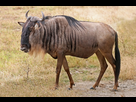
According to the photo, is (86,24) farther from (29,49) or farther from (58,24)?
(29,49)

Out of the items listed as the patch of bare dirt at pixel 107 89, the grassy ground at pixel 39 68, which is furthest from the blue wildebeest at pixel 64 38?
the grassy ground at pixel 39 68

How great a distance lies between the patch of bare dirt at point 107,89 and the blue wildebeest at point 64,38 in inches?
9.2

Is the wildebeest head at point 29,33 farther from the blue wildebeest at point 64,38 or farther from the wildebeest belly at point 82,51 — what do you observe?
the wildebeest belly at point 82,51

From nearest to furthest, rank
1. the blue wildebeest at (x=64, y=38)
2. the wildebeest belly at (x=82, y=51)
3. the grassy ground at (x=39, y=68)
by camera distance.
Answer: the blue wildebeest at (x=64, y=38)
the grassy ground at (x=39, y=68)
the wildebeest belly at (x=82, y=51)

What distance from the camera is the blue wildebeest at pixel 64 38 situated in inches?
232

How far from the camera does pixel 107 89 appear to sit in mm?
6414

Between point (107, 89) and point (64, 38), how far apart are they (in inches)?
73.9

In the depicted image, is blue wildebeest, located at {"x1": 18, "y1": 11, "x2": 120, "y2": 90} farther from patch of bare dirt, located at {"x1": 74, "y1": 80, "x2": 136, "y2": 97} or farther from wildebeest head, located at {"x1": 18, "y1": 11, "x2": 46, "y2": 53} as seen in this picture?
patch of bare dirt, located at {"x1": 74, "y1": 80, "x2": 136, "y2": 97}

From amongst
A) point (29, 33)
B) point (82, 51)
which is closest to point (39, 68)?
point (82, 51)

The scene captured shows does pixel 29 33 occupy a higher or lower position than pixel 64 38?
higher

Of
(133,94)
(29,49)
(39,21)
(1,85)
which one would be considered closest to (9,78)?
(1,85)

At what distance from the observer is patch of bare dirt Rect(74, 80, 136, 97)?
585 cm

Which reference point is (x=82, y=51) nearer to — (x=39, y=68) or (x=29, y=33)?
(x=29, y=33)

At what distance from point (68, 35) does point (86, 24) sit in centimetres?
65
